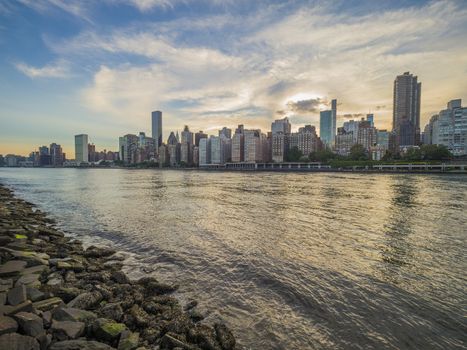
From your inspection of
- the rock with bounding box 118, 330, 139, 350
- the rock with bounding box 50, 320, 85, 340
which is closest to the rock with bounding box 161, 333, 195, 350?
the rock with bounding box 118, 330, 139, 350

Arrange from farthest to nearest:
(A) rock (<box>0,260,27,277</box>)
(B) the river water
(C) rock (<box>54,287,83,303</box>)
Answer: (A) rock (<box>0,260,27,277</box>) → (C) rock (<box>54,287,83,303</box>) → (B) the river water

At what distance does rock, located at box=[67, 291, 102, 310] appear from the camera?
808cm

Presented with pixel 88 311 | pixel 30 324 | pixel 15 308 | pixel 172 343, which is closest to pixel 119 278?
pixel 88 311

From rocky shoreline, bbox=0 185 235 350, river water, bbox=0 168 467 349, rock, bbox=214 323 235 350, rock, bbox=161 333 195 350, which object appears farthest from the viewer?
river water, bbox=0 168 467 349

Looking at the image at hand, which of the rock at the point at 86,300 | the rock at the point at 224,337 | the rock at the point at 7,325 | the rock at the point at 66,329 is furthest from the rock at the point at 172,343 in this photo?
the rock at the point at 7,325

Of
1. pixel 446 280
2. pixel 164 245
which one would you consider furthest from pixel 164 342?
pixel 446 280

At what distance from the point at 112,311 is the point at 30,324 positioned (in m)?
2.21

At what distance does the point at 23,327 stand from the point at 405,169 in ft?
611

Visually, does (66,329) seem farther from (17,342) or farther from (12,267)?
(12,267)

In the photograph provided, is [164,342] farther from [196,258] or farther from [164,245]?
[164,245]

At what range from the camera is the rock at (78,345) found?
19.3ft

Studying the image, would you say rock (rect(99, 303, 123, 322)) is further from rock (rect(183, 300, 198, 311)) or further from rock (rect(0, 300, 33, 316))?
rock (rect(183, 300, 198, 311))

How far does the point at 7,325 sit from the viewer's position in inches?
231

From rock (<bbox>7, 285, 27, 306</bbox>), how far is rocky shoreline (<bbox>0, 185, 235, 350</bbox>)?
27 mm
